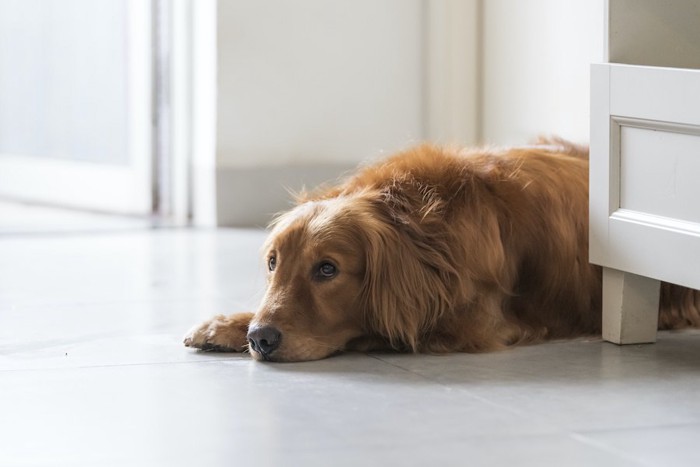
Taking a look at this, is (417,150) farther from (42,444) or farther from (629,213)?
(42,444)

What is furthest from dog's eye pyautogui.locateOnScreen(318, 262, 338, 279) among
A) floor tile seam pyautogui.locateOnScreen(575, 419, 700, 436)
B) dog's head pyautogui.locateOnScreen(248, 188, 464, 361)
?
floor tile seam pyautogui.locateOnScreen(575, 419, 700, 436)

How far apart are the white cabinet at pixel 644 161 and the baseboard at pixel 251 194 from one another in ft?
7.05

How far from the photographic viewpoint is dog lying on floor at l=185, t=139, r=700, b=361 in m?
2.42

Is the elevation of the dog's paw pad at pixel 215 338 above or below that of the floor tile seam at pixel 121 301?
above

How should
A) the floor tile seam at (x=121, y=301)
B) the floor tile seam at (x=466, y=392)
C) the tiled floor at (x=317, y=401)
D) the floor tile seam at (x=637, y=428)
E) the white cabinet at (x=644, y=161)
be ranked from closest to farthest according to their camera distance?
the tiled floor at (x=317, y=401) < the floor tile seam at (x=637, y=428) < the floor tile seam at (x=466, y=392) < the white cabinet at (x=644, y=161) < the floor tile seam at (x=121, y=301)

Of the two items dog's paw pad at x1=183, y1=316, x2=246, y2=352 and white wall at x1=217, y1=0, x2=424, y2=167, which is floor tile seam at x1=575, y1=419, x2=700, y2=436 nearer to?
dog's paw pad at x1=183, y1=316, x2=246, y2=352

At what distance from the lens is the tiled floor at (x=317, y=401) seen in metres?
1.78

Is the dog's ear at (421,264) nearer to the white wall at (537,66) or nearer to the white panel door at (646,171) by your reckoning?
the white panel door at (646,171)

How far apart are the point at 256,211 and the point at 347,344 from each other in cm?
223

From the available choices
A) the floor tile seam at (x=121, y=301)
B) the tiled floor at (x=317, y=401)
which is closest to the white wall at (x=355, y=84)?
the floor tile seam at (x=121, y=301)

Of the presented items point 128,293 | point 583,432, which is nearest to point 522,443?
point 583,432

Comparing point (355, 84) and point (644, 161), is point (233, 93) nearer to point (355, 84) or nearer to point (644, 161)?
point (355, 84)

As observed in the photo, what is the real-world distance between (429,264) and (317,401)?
0.51 metres

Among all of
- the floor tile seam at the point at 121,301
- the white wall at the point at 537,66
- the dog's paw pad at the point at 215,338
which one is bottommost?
the floor tile seam at the point at 121,301
